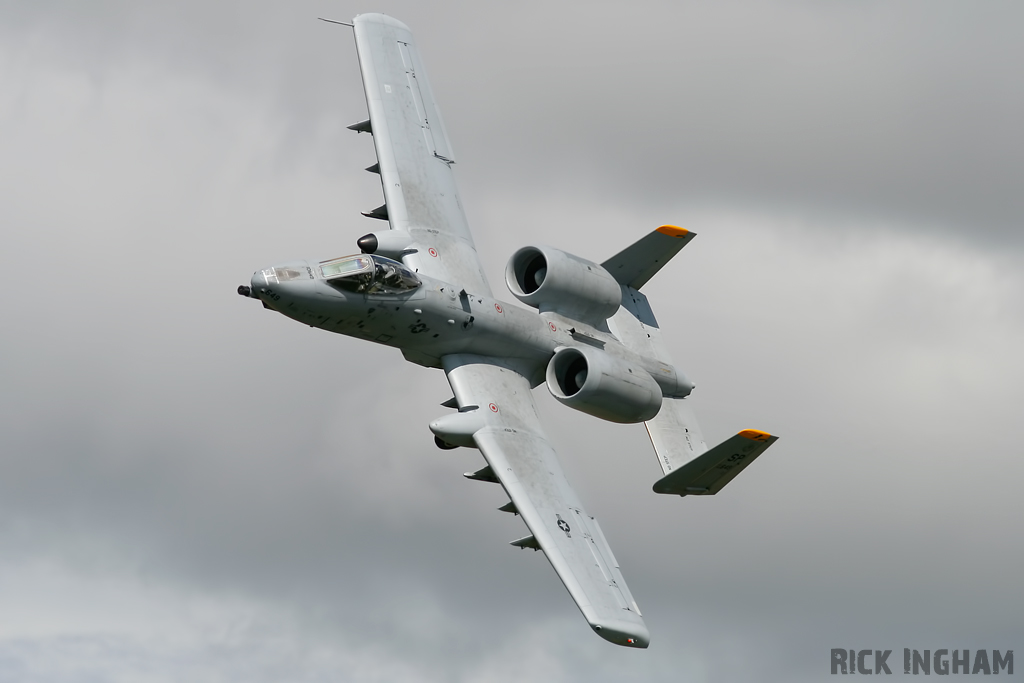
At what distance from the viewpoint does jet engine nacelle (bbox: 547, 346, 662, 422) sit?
47.4 meters

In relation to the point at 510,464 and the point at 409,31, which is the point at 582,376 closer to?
the point at 510,464

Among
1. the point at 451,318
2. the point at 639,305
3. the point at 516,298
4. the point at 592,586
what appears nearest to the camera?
the point at 592,586

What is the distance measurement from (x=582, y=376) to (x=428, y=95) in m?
10.9

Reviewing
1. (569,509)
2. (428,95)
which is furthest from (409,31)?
(569,509)

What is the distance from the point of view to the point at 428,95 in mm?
53344

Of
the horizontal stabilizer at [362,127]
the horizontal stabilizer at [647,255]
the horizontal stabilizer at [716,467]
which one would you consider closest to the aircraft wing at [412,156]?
the horizontal stabilizer at [362,127]

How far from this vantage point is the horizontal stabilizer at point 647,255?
2056 inches

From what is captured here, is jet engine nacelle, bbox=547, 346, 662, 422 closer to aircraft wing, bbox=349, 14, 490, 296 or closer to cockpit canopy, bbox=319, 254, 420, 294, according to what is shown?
aircraft wing, bbox=349, 14, 490, 296

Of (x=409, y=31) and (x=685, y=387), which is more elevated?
(x=409, y=31)

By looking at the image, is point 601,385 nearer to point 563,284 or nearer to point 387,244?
point 563,284

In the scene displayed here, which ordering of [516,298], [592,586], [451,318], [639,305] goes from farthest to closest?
[639,305], [516,298], [451,318], [592,586]

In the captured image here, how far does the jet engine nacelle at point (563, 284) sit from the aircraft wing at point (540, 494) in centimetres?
244

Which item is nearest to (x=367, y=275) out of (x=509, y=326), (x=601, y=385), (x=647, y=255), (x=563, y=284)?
(x=509, y=326)

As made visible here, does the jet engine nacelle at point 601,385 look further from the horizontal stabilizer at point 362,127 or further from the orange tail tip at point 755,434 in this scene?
Result: the horizontal stabilizer at point 362,127
